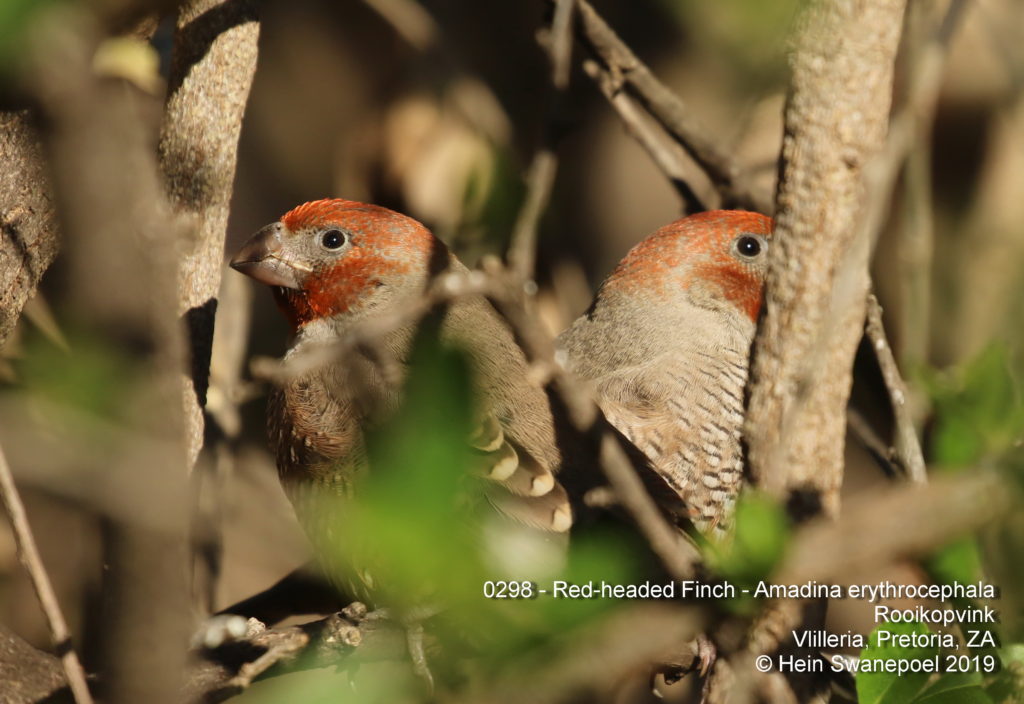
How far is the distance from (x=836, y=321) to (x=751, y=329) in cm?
186

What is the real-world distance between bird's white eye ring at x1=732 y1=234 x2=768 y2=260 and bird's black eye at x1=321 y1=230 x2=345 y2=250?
1.30 metres

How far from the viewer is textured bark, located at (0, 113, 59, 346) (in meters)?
2.65

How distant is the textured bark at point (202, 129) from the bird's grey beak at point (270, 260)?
2.16ft

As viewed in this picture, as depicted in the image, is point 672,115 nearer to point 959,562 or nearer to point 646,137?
point 646,137

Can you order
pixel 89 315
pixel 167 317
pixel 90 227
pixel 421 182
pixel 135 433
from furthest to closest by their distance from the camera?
1. pixel 421 182
2. pixel 89 315
3. pixel 135 433
4. pixel 90 227
5. pixel 167 317

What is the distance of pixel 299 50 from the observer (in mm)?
5703

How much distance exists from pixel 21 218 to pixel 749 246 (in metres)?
2.30

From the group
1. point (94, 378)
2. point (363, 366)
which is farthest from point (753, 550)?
point (363, 366)

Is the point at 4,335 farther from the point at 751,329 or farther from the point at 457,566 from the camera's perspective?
the point at 751,329

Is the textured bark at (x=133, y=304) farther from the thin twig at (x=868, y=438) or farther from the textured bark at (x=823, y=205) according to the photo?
the thin twig at (x=868, y=438)

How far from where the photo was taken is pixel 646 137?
13.9 ft

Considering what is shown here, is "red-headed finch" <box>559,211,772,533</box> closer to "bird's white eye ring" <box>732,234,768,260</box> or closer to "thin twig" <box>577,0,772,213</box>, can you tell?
"bird's white eye ring" <box>732,234,768,260</box>

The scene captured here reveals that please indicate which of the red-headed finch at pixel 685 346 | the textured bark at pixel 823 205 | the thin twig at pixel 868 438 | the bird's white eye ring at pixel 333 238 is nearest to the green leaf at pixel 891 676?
the textured bark at pixel 823 205

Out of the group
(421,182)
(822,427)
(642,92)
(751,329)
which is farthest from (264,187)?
(822,427)
